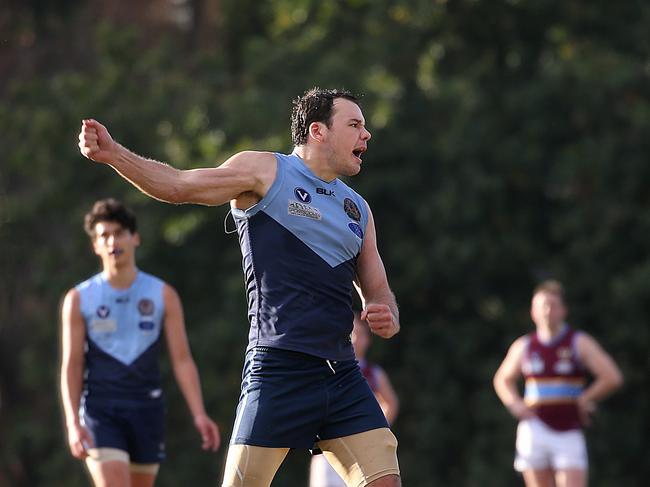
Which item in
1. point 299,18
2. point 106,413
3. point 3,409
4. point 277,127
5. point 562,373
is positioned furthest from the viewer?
point 3,409

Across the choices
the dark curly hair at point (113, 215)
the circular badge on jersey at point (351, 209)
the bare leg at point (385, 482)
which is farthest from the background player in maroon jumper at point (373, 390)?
the bare leg at point (385, 482)

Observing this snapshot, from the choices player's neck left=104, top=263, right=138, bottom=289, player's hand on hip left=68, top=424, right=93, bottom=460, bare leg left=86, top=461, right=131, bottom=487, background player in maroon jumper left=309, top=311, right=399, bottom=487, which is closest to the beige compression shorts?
bare leg left=86, top=461, right=131, bottom=487

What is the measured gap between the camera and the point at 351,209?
618 centimetres

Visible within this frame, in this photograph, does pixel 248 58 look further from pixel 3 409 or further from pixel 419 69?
pixel 3 409

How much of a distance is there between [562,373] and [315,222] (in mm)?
5574

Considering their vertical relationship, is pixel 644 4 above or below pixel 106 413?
above

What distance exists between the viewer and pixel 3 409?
64.7ft

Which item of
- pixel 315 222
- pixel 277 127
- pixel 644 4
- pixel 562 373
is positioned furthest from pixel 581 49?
pixel 315 222

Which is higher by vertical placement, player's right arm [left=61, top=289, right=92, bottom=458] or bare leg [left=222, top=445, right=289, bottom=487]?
player's right arm [left=61, top=289, right=92, bottom=458]

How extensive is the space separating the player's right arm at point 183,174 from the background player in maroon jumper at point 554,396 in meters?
5.52

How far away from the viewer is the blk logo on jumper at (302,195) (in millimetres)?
5971

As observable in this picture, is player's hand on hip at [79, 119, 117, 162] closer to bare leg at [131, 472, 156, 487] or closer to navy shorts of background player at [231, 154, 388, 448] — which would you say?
navy shorts of background player at [231, 154, 388, 448]

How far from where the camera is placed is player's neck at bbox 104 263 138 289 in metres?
8.17

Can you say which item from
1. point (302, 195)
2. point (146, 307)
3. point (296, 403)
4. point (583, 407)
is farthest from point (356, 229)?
point (583, 407)
